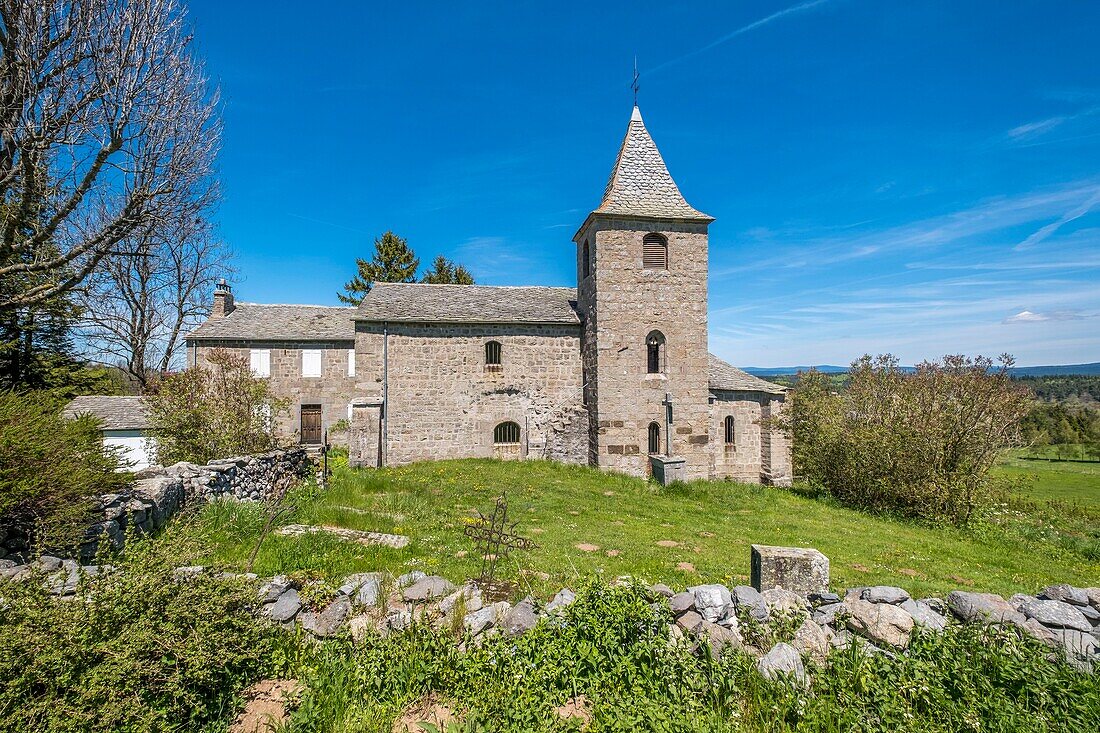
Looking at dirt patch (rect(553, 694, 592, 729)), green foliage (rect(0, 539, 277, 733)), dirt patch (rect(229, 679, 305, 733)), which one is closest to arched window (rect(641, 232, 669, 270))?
dirt patch (rect(553, 694, 592, 729))

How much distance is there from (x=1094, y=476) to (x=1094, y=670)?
1539 inches

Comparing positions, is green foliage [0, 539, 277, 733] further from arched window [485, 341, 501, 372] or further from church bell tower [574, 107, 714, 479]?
arched window [485, 341, 501, 372]

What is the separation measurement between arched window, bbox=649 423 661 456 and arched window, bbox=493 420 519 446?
17.0 ft

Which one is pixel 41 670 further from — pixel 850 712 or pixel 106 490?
pixel 850 712

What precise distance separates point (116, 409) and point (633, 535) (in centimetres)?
1952

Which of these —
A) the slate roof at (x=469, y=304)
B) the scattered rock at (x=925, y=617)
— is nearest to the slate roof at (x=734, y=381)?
the slate roof at (x=469, y=304)

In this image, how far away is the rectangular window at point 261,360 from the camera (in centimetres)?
1914

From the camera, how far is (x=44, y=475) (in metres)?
5.26

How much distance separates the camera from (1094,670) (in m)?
3.80

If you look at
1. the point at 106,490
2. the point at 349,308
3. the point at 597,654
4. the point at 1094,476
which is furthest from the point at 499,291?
the point at 1094,476

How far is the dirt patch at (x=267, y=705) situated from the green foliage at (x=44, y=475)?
121 inches

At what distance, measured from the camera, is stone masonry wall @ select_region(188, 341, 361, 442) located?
19250 millimetres

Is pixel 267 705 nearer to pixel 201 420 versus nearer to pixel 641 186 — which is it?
pixel 201 420

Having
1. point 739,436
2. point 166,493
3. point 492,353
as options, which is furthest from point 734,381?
point 166,493
